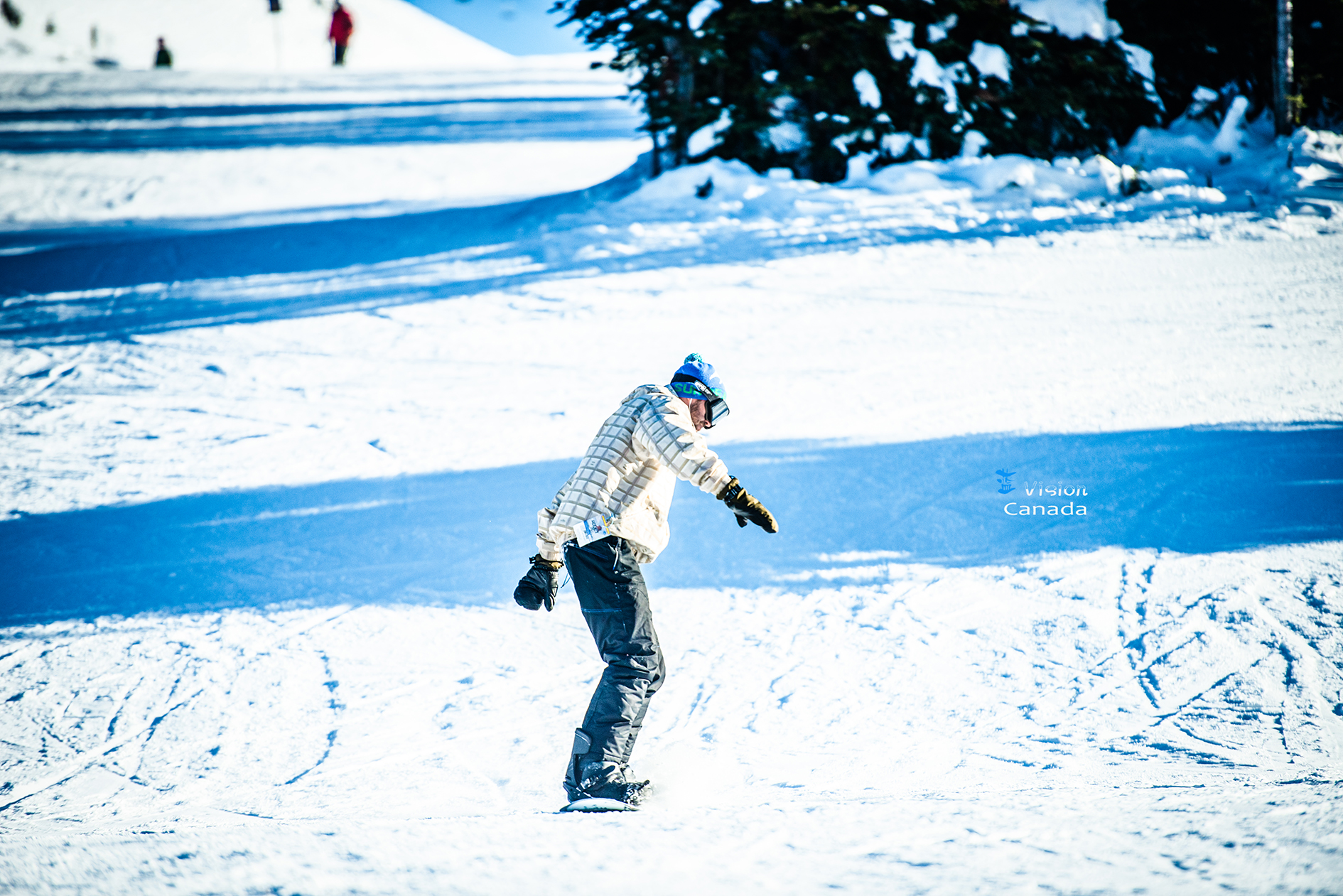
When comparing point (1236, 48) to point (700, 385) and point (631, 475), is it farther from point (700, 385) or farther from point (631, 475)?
point (631, 475)

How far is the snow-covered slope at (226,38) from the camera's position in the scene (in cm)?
2795

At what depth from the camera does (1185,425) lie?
6398 millimetres

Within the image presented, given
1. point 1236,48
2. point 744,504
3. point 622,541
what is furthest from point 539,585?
point 1236,48

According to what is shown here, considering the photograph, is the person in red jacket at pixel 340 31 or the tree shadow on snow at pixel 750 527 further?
the person in red jacket at pixel 340 31

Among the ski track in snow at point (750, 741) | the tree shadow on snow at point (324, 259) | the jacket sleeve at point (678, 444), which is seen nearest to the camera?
the ski track in snow at point (750, 741)

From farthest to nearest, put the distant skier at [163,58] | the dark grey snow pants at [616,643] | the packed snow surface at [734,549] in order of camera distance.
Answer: the distant skier at [163,58], the dark grey snow pants at [616,643], the packed snow surface at [734,549]

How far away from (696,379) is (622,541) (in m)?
0.65

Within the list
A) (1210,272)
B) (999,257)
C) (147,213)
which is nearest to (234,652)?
(999,257)

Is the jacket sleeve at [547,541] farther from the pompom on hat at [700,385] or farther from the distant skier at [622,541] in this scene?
the pompom on hat at [700,385]

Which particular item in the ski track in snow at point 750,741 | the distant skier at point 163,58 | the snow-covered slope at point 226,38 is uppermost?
the snow-covered slope at point 226,38

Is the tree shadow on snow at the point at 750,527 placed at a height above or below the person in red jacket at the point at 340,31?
below

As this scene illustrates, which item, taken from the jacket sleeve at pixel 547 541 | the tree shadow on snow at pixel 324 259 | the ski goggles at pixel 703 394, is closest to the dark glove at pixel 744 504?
the ski goggles at pixel 703 394

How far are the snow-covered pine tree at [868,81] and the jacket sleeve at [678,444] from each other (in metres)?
9.97

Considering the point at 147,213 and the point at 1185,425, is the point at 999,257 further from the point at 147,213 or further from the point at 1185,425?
the point at 147,213
